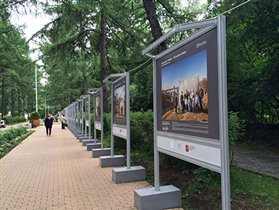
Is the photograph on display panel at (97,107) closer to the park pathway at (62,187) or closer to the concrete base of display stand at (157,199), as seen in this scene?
the park pathway at (62,187)

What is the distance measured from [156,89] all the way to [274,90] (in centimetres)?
847

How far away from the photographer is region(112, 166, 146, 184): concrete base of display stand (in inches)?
307

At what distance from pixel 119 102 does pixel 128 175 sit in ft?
6.65

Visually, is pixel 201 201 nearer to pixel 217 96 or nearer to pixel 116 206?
pixel 116 206

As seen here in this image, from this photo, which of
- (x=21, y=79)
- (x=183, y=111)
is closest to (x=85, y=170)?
(x=183, y=111)

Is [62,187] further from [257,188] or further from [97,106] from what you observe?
[97,106]

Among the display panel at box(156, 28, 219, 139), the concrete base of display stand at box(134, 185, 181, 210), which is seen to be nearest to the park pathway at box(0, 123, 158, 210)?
the concrete base of display stand at box(134, 185, 181, 210)

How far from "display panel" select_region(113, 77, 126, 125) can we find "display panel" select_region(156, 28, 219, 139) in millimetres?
2759

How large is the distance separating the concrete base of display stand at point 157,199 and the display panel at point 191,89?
3.52 ft

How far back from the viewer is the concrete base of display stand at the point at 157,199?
5586 millimetres

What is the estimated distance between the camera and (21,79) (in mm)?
50812

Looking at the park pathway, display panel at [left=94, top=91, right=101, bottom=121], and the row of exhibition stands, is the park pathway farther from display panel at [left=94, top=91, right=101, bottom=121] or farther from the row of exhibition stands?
display panel at [left=94, top=91, right=101, bottom=121]

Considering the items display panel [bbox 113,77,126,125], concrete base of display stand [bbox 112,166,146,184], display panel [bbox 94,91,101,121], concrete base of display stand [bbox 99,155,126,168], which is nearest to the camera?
concrete base of display stand [bbox 112,166,146,184]

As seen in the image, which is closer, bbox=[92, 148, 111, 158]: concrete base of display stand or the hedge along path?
the hedge along path
